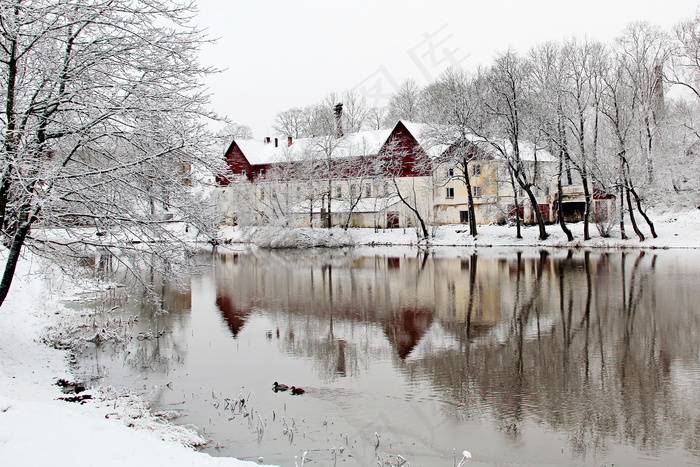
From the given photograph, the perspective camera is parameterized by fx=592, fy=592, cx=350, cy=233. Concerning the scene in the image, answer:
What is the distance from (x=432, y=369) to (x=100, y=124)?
25.0 feet

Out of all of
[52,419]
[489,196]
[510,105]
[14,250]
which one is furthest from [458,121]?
[52,419]

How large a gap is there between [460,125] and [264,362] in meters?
32.6

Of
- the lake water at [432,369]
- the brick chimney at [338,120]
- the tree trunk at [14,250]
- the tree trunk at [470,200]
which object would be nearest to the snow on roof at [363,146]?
the brick chimney at [338,120]

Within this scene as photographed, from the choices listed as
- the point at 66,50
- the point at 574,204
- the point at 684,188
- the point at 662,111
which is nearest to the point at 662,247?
the point at 684,188

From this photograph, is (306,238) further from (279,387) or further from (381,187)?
(279,387)

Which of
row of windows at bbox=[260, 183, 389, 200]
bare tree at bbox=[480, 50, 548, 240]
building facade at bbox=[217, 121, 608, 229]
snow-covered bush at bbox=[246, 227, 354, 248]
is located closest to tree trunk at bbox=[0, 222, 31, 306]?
bare tree at bbox=[480, 50, 548, 240]

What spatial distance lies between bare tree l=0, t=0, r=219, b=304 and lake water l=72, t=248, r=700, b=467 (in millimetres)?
3094

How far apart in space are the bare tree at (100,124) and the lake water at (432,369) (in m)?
3.09

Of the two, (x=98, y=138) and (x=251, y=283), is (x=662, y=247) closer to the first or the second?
(x=251, y=283)

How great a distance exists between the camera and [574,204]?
48.0 metres

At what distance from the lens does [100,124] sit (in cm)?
986

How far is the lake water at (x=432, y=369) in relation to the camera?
26.9 feet

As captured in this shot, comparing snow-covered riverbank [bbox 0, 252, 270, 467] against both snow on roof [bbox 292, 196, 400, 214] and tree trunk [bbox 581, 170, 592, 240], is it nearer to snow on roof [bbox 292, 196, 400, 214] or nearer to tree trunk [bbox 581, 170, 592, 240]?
tree trunk [bbox 581, 170, 592, 240]

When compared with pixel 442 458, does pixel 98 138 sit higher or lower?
higher
